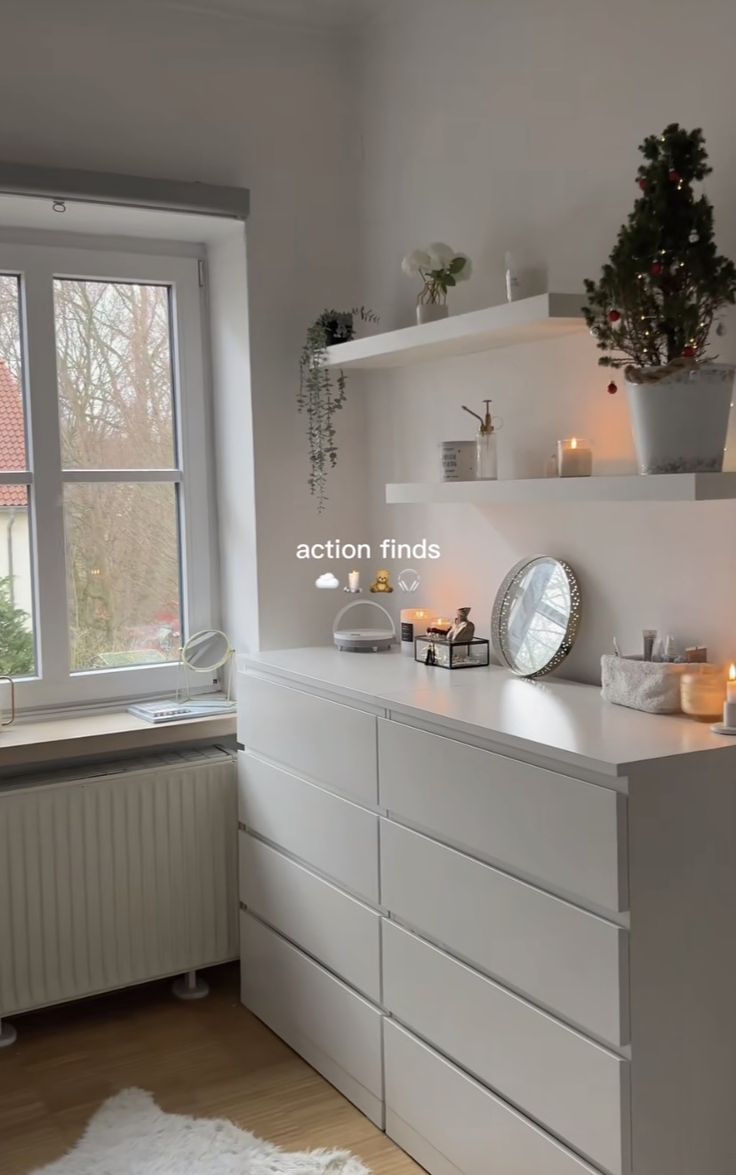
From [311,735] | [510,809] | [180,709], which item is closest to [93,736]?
[180,709]

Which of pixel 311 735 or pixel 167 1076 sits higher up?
pixel 311 735

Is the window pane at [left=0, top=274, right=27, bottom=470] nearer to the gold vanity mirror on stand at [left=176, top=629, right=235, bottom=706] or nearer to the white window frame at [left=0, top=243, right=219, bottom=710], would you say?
the white window frame at [left=0, top=243, right=219, bottom=710]

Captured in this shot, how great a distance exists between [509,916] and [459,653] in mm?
830

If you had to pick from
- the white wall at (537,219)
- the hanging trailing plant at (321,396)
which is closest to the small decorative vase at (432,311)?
the white wall at (537,219)

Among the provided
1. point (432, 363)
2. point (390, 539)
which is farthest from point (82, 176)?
point (390, 539)

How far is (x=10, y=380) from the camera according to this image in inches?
123

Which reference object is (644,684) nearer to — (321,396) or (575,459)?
(575,459)

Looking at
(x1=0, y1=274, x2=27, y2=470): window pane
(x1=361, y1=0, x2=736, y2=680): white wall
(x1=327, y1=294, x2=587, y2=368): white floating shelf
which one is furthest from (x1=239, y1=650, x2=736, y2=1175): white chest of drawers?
(x1=0, y1=274, x2=27, y2=470): window pane

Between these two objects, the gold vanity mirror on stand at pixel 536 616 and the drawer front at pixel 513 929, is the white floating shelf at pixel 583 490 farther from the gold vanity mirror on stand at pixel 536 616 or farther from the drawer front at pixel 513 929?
the drawer front at pixel 513 929

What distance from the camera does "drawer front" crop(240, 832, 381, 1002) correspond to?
2529mm

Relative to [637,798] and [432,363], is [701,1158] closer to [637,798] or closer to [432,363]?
[637,798]

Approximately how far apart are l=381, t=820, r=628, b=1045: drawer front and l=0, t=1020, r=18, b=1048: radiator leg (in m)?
1.18

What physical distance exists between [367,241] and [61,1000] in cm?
222

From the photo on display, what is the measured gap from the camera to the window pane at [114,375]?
321cm
